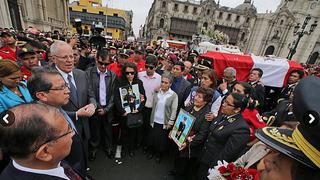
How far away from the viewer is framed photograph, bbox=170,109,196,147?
9.30ft

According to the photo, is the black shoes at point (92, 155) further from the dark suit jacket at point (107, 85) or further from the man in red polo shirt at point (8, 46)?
the man in red polo shirt at point (8, 46)

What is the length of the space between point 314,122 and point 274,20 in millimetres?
60509

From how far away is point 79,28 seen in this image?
6.27 m

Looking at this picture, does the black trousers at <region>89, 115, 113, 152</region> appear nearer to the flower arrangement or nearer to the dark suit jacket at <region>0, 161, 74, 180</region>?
the dark suit jacket at <region>0, 161, 74, 180</region>

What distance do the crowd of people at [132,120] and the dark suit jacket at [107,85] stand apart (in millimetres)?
21

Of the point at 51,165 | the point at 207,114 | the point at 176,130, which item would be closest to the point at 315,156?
the point at 51,165

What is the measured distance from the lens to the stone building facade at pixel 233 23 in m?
45.9

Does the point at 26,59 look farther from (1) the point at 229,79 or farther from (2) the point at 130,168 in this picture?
(1) the point at 229,79

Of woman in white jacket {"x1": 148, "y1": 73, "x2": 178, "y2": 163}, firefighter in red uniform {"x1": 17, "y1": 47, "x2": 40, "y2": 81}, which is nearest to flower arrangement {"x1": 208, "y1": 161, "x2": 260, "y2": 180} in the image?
woman in white jacket {"x1": 148, "y1": 73, "x2": 178, "y2": 163}

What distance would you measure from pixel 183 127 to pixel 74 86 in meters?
2.06

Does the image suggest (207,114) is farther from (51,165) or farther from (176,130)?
(51,165)

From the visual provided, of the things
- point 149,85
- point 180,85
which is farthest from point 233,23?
point 149,85

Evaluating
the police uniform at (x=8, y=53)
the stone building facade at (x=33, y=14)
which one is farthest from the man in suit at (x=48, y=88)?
the stone building facade at (x=33, y=14)

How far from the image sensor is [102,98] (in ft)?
11.4
